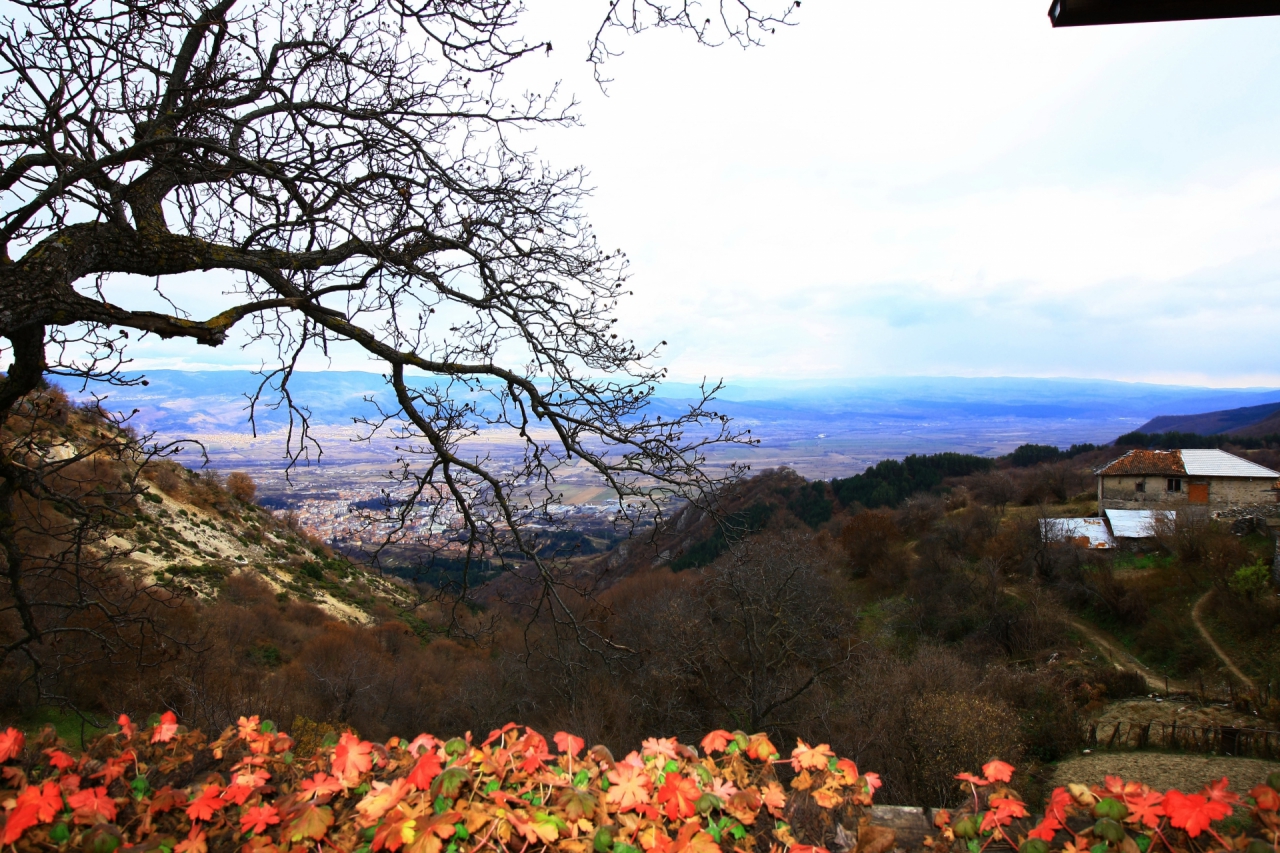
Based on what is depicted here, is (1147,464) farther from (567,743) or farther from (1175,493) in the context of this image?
(567,743)

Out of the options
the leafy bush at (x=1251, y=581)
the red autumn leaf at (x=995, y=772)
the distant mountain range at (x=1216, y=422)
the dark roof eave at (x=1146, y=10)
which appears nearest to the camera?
the dark roof eave at (x=1146, y=10)

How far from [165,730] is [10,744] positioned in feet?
1.54

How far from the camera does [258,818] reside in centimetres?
187

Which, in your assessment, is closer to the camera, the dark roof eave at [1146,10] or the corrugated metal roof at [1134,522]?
the dark roof eave at [1146,10]

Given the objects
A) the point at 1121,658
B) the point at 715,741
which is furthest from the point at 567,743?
the point at 1121,658

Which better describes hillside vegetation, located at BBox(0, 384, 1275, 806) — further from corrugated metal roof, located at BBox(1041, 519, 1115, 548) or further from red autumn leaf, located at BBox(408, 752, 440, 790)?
red autumn leaf, located at BBox(408, 752, 440, 790)

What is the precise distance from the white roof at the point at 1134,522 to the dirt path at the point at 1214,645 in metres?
6.64

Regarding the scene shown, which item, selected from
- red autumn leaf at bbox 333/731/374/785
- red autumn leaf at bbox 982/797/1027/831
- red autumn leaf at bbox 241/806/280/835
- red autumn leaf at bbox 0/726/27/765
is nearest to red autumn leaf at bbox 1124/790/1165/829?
red autumn leaf at bbox 982/797/1027/831

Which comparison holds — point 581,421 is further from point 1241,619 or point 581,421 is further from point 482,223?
point 1241,619

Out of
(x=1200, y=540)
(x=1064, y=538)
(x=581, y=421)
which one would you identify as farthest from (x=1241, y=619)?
(x=581, y=421)

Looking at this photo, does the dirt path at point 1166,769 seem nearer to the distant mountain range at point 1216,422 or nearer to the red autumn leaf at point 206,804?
the red autumn leaf at point 206,804

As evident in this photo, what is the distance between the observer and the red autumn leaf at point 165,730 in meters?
2.33

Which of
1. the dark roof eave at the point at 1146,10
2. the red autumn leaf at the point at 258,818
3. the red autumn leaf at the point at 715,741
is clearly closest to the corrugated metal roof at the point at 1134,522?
the dark roof eave at the point at 1146,10

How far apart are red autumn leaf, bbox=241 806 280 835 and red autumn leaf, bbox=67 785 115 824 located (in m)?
0.41
